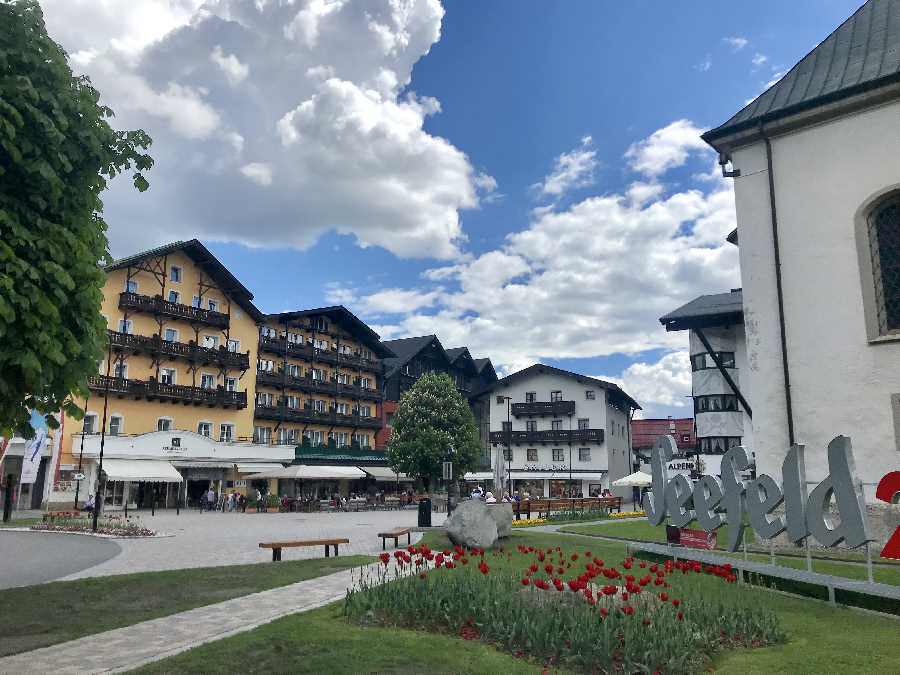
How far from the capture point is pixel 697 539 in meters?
16.2

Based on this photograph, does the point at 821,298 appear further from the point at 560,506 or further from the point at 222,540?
the point at 560,506

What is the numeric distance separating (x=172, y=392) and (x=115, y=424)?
162 inches

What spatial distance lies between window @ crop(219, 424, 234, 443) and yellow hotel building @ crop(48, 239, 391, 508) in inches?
7.2

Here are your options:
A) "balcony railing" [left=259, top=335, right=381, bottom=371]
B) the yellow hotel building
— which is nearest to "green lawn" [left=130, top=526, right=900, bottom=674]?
the yellow hotel building

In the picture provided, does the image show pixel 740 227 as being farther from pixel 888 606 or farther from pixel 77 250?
pixel 77 250

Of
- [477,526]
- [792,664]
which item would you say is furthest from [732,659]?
[477,526]

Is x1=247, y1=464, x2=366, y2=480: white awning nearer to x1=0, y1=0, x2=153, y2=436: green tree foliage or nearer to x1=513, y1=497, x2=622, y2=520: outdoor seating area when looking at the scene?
x1=513, y1=497, x2=622, y2=520: outdoor seating area

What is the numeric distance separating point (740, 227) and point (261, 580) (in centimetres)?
1617

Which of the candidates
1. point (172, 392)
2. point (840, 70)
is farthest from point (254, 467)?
point (840, 70)

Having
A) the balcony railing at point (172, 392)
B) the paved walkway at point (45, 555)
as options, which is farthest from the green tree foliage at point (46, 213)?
the balcony railing at point (172, 392)

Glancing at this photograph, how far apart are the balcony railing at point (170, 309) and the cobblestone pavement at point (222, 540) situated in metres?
14.6

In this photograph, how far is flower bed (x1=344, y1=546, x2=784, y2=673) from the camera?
7754 mm

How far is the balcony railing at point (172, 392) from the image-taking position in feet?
147

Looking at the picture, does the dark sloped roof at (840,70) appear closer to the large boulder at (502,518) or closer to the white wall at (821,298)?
the white wall at (821,298)
